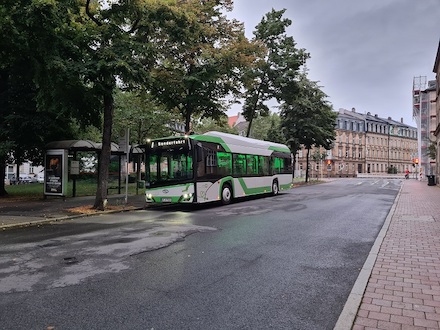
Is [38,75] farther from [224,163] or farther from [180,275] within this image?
[180,275]

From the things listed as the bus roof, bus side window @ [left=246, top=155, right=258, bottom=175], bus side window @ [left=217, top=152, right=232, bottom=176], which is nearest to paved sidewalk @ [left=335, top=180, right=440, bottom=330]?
bus side window @ [left=217, top=152, right=232, bottom=176]

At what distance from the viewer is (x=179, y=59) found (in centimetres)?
1906

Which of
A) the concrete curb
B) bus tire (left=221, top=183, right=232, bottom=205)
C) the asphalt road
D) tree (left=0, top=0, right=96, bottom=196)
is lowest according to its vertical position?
the asphalt road

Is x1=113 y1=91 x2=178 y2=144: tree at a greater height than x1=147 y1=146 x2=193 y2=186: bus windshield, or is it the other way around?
x1=113 y1=91 x2=178 y2=144: tree

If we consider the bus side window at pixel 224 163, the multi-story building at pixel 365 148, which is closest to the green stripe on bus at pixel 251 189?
the bus side window at pixel 224 163

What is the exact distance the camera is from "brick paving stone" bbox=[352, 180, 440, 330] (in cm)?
362

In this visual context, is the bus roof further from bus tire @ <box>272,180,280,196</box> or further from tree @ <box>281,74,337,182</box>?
tree @ <box>281,74,337,182</box>

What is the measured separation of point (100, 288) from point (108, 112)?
34.3 ft

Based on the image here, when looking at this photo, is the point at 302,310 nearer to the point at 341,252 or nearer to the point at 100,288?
the point at 100,288

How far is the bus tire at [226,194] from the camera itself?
15953mm

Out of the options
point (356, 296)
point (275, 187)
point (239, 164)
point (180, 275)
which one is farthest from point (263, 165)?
point (356, 296)

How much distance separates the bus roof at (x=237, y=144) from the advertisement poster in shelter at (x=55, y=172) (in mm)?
6597

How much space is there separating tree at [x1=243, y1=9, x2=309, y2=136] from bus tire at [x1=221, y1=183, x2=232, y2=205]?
12144mm

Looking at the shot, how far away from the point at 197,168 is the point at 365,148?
92669mm
